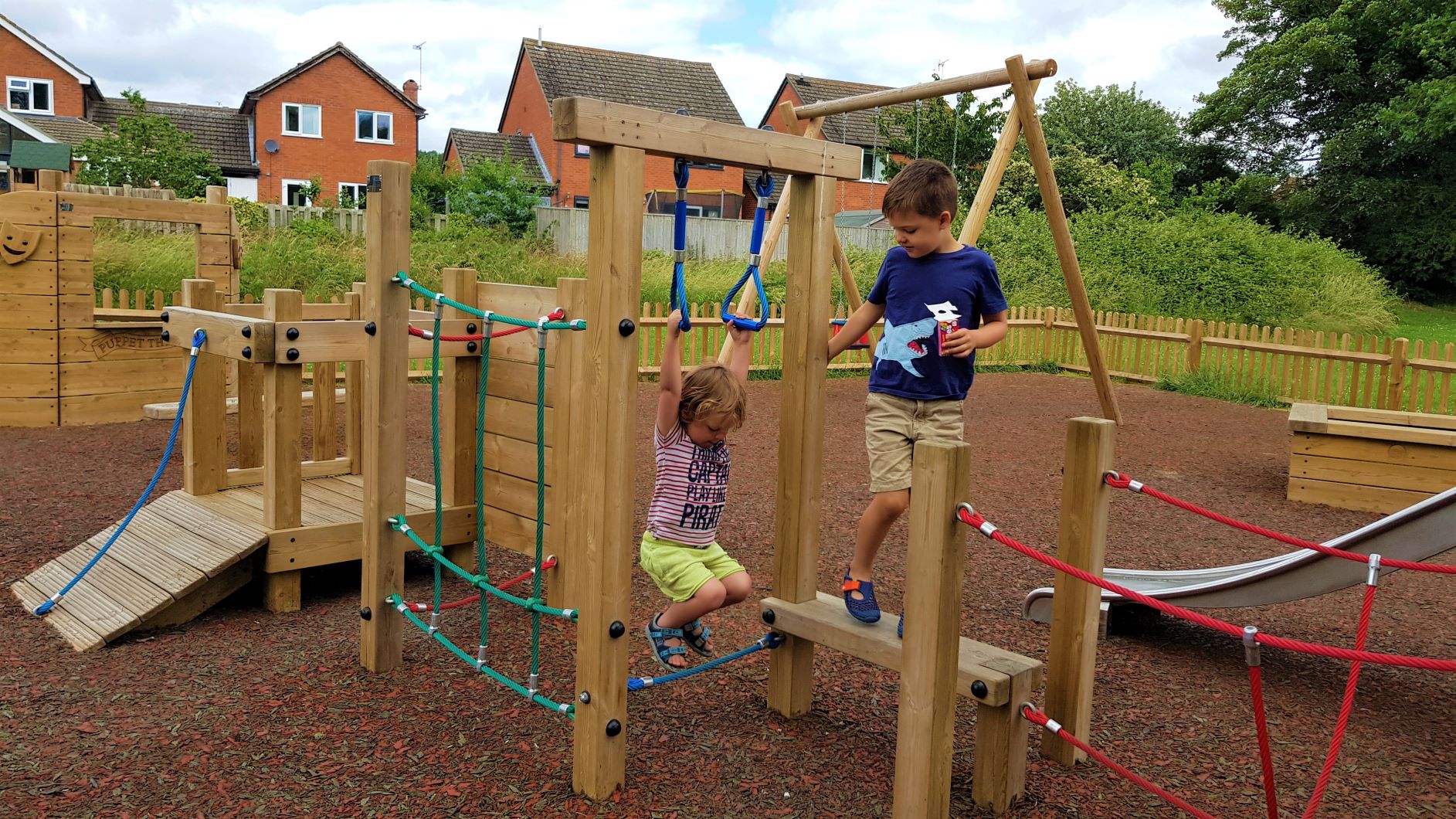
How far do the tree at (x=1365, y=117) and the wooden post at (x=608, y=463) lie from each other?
2704 centimetres

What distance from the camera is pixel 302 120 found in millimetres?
35375

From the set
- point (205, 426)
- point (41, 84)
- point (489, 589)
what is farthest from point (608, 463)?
point (41, 84)

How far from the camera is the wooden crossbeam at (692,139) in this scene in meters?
2.70

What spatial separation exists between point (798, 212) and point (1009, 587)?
273 cm

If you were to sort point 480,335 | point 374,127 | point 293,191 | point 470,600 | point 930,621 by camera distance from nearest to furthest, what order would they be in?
point 930,621, point 470,600, point 480,335, point 293,191, point 374,127

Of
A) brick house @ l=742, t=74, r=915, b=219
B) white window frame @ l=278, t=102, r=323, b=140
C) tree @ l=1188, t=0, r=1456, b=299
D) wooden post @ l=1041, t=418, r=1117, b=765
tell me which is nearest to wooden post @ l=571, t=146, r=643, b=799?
wooden post @ l=1041, t=418, r=1117, b=765

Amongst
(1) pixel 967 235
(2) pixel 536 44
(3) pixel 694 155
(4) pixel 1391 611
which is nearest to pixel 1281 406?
(4) pixel 1391 611

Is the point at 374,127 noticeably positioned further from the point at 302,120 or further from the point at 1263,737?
the point at 1263,737

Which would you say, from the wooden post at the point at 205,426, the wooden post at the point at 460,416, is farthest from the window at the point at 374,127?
the wooden post at the point at 460,416

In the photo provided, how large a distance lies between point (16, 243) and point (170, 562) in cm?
579

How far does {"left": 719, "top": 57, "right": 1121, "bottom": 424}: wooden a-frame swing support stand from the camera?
5598mm

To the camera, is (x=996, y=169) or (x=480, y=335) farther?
(x=996, y=169)

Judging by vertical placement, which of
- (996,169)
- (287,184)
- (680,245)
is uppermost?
(287,184)

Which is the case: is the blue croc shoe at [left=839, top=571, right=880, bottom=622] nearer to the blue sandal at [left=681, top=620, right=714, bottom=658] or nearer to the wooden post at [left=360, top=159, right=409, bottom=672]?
the blue sandal at [left=681, top=620, right=714, bottom=658]
